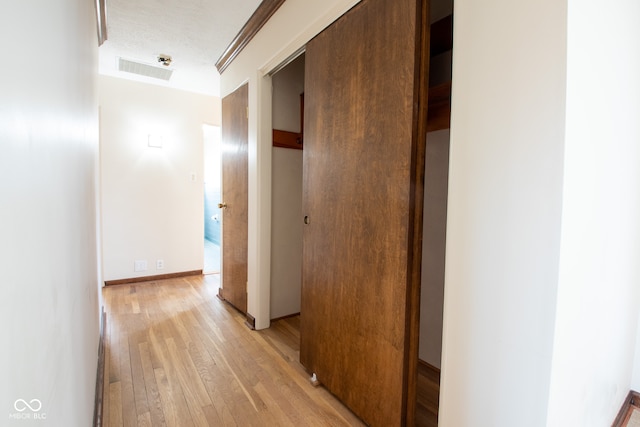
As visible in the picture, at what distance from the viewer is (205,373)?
71.1 inches

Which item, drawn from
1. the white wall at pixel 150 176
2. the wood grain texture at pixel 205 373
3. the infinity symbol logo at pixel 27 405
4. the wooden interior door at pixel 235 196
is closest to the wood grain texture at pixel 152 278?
the white wall at pixel 150 176

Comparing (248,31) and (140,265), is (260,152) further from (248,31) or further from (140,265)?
(140,265)

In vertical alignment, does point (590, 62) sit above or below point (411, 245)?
above

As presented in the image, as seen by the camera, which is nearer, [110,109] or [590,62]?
[590,62]

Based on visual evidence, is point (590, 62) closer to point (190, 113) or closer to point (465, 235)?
point (465, 235)

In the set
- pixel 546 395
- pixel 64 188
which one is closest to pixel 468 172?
pixel 546 395

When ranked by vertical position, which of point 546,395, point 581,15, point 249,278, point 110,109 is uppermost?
point 110,109

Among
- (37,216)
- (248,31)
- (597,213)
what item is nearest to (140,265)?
(248,31)

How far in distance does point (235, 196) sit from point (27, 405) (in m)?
2.44

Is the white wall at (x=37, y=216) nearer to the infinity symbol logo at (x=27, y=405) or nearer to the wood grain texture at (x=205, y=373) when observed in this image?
the infinity symbol logo at (x=27, y=405)

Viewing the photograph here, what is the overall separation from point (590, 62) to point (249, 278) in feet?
7.92

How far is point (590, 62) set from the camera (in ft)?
2.87

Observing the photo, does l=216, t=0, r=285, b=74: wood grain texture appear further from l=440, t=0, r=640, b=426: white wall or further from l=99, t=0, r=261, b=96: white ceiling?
l=440, t=0, r=640, b=426: white wall

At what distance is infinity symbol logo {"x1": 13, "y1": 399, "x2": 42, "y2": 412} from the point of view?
0.38 metres
